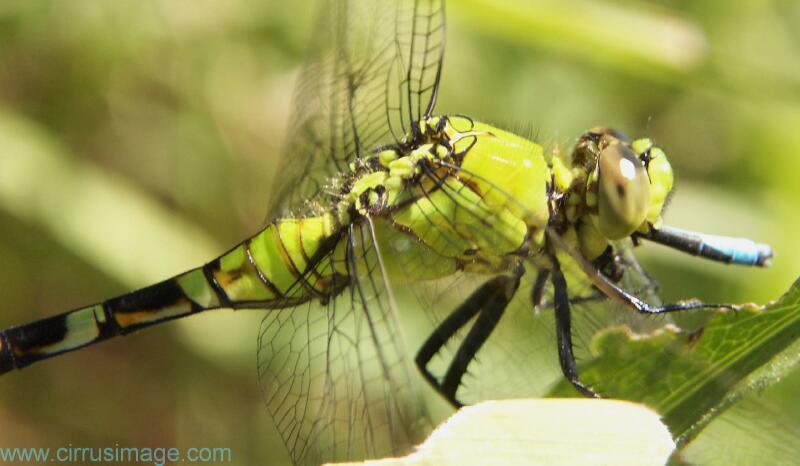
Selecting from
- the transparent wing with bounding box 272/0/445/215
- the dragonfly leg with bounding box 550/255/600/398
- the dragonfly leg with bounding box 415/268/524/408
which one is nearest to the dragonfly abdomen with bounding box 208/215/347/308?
the transparent wing with bounding box 272/0/445/215

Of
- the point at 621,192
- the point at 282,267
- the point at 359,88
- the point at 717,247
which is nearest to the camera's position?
the point at 621,192

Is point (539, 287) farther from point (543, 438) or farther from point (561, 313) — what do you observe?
point (543, 438)

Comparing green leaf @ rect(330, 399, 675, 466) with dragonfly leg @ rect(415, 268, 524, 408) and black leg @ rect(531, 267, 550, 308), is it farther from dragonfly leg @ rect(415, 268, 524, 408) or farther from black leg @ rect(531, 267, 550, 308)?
dragonfly leg @ rect(415, 268, 524, 408)

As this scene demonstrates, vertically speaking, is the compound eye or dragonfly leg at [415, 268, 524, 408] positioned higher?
the compound eye

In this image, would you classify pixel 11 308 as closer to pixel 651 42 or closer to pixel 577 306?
pixel 577 306

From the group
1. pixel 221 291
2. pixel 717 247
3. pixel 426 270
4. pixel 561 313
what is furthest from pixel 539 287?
pixel 221 291

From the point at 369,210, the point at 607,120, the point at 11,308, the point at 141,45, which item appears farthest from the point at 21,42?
the point at 607,120
